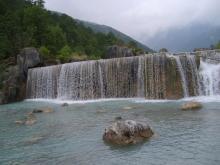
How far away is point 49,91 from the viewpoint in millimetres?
33125

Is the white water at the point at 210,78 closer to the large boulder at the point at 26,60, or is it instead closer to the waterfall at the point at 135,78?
the waterfall at the point at 135,78

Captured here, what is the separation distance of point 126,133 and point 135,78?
1536cm

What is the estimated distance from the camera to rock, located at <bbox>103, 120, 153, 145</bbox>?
13.2 m

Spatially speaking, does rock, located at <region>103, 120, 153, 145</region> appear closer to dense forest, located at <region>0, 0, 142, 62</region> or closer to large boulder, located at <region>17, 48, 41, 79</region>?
large boulder, located at <region>17, 48, 41, 79</region>

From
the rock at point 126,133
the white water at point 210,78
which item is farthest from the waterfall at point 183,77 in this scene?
the rock at point 126,133

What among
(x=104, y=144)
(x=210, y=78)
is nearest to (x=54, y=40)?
(x=210, y=78)

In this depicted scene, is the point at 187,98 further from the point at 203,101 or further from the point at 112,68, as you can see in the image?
the point at 112,68

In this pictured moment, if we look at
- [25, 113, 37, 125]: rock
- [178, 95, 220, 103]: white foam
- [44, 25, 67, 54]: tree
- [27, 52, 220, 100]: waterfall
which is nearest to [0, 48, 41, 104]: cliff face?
[27, 52, 220, 100]: waterfall

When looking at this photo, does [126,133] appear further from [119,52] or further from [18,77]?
[119,52]

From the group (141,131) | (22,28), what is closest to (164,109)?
(141,131)

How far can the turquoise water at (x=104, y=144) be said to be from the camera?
37.6 ft

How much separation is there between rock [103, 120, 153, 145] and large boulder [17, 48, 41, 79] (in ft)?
76.0

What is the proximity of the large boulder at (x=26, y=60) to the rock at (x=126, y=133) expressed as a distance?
76.0ft

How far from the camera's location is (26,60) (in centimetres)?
3566
